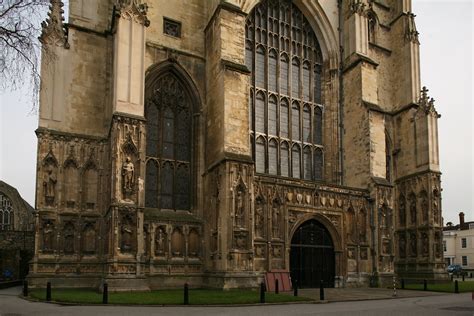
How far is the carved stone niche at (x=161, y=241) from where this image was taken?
21.1 m

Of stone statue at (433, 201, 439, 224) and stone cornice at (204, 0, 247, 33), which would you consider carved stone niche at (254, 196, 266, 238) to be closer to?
stone cornice at (204, 0, 247, 33)

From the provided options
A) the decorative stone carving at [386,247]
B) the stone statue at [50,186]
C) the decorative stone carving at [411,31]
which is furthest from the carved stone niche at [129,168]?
the decorative stone carving at [411,31]

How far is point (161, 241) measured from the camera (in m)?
21.2

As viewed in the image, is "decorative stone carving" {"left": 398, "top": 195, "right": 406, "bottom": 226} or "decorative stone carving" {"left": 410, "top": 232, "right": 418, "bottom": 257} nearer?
"decorative stone carving" {"left": 410, "top": 232, "right": 418, "bottom": 257}

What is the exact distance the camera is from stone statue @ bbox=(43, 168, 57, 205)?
2000cm

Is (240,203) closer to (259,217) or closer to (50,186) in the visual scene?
(259,217)

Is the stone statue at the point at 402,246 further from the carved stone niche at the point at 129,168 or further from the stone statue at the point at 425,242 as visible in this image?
the carved stone niche at the point at 129,168

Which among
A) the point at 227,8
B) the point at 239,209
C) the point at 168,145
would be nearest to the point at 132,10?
the point at 227,8

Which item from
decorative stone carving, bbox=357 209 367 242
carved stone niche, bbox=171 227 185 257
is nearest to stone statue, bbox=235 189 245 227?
carved stone niche, bbox=171 227 185 257

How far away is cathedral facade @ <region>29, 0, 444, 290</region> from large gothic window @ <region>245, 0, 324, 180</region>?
0.26 ft

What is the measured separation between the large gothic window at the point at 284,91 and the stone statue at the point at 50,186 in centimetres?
953

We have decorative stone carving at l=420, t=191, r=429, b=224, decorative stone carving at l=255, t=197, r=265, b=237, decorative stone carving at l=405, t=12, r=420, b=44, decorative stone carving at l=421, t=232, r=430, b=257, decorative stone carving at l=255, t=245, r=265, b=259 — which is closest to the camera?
decorative stone carving at l=255, t=245, r=265, b=259

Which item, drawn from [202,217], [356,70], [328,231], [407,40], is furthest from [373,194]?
[407,40]

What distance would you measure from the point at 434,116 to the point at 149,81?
16907mm
